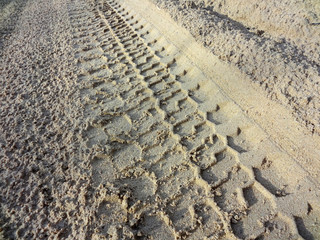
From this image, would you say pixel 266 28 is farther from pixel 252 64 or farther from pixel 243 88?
pixel 243 88

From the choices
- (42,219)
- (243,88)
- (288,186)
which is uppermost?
(243,88)

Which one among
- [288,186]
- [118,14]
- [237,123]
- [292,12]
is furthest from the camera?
[118,14]

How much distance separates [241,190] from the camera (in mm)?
1882

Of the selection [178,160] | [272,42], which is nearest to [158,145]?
[178,160]

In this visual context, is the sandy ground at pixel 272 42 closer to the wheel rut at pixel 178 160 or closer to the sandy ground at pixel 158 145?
the sandy ground at pixel 158 145

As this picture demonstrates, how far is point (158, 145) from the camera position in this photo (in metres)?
2.36

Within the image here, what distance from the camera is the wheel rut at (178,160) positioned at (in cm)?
175

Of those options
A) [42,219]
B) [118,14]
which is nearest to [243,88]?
[42,219]

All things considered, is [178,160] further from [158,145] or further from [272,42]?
[272,42]

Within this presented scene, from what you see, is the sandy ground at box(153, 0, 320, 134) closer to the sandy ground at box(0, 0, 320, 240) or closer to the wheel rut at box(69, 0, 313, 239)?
the sandy ground at box(0, 0, 320, 240)

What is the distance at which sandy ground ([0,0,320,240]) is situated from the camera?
1.80m

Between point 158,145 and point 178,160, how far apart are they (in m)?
0.27

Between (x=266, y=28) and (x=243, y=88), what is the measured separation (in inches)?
62.8

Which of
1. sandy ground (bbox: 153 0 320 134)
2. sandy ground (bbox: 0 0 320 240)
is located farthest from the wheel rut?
sandy ground (bbox: 153 0 320 134)
